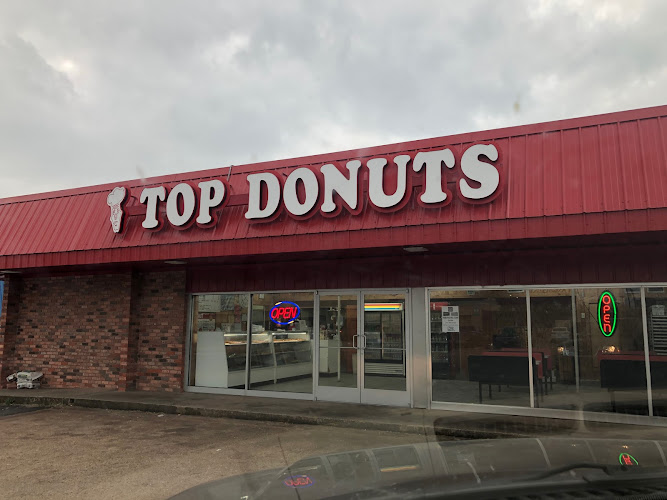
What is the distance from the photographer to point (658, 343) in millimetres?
8281

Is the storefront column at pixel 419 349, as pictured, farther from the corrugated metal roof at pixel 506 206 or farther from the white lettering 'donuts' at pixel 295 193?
the white lettering 'donuts' at pixel 295 193

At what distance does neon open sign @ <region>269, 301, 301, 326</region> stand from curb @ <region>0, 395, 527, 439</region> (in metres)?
2.31

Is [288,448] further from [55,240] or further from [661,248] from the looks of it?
[55,240]

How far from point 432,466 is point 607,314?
7429 millimetres

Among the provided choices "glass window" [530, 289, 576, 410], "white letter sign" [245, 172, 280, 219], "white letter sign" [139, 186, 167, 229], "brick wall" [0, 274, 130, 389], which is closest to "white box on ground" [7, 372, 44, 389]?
"brick wall" [0, 274, 130, 389]

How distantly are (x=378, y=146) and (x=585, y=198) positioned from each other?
3655mm

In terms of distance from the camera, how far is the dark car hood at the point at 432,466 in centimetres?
217

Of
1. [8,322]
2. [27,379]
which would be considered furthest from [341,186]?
[8,322]

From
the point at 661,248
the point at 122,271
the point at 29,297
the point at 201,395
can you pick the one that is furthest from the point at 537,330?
the point at 29,297

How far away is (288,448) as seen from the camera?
7199mm

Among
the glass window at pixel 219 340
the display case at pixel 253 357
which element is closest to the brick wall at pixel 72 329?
the glass window at pixel 219 340

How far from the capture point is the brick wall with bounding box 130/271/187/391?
11.9 meters

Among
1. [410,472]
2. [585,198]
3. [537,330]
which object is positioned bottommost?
[410,472]

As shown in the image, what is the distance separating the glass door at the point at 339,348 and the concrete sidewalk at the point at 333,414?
32 centimetres
